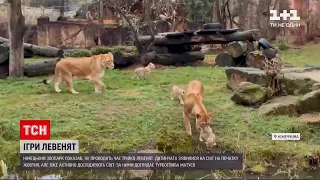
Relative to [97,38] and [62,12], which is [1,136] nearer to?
[97,38]

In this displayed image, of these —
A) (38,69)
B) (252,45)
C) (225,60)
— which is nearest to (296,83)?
(225,60)

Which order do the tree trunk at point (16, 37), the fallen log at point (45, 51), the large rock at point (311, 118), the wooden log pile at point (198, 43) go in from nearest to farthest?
the large rock at point (311, 118)
the tree trunk at point (16, 37)
the wooden log pile at point (198, 43)
the fallen log at point (45, 51)

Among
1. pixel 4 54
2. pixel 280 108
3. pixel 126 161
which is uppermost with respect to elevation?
pixel 4 54

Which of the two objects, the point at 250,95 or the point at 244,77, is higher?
the point at 244,77

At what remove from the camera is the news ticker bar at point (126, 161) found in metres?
4.52

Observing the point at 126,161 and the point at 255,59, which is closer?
the point at 126,161

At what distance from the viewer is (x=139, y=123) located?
19.2 feet

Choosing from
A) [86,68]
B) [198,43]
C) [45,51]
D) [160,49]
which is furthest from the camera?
[160,49]

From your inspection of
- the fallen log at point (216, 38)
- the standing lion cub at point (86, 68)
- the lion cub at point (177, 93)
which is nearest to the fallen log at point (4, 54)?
the standing lion cub at point (86, 68)

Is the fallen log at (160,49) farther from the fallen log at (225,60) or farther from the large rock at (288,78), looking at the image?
the large rock at (288,78)

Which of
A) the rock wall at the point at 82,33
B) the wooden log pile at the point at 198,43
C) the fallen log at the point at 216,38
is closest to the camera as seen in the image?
the wooden log pile at the point at 198,43

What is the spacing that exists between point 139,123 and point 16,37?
449cm

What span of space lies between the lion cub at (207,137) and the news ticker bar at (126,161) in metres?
0.53

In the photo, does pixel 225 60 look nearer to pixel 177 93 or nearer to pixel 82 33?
pixel 177 93
